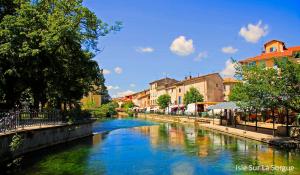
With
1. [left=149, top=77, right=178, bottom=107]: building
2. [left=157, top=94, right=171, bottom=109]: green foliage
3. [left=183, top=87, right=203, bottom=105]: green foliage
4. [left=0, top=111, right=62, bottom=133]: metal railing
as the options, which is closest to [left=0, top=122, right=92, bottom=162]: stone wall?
[left=0, top=111, right=62, bottom=133]: metal railing

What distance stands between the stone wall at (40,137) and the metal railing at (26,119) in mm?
703

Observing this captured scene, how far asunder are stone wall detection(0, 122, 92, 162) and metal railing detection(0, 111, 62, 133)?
2.31 ft

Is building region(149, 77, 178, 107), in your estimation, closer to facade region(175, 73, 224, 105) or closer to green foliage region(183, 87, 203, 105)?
facade region(175, 73, 224, 105)

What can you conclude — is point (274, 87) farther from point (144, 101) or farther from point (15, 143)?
point (144, 101)

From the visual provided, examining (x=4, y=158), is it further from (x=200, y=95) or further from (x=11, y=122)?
(x=200, y=95)

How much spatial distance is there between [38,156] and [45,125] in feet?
18.5

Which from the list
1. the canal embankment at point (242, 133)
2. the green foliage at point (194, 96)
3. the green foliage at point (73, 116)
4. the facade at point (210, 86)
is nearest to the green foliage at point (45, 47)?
the green foliage at point (73, 116)

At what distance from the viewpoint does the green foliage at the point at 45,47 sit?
95.5 ft

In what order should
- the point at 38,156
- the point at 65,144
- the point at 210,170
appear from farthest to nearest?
the point at 65,144 → the point at 38,156 → the point at 210,170

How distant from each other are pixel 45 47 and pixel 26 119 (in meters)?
5.91

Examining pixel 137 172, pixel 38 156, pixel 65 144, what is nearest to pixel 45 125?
pixel 65 144

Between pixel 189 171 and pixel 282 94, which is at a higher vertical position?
pixel 282 94

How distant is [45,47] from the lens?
29031 mm

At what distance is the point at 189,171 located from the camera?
21.0m
